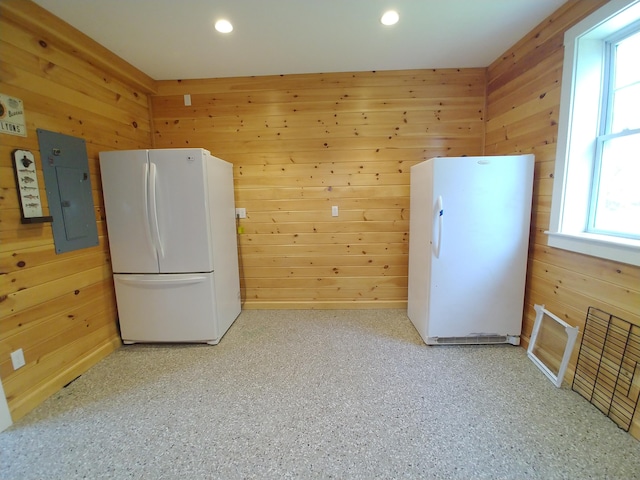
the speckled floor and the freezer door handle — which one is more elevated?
the freezer door handle

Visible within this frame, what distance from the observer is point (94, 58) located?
205 cm

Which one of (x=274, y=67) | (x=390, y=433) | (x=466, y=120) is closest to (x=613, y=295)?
(x=390, y=433)

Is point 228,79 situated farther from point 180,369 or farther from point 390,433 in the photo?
point 390,433

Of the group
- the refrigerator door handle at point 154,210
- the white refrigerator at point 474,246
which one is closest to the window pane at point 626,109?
the white refrigerator at point 474,246

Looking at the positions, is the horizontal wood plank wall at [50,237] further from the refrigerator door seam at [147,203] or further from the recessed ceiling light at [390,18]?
the recessed ceiling light at [390,18]

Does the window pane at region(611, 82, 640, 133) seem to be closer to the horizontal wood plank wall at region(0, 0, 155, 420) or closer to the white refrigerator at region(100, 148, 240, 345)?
the white refrigerator at region(100, 148, 240, 345)

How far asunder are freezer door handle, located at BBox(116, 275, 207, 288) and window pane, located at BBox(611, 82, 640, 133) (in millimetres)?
3088

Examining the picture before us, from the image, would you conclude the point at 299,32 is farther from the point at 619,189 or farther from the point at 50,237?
the point at 619,189

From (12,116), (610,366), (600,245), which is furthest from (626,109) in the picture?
(12,116)

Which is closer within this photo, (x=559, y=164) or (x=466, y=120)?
(x=559, y=164)

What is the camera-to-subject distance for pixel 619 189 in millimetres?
1621

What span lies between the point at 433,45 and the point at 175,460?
A: 11.1ft

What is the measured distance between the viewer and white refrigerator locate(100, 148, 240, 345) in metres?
2.09

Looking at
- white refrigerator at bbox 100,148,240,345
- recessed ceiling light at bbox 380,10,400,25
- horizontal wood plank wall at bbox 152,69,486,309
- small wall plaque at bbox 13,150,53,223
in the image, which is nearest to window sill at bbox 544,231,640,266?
horizontal wood plank wall at bbox 152,69,486,309
